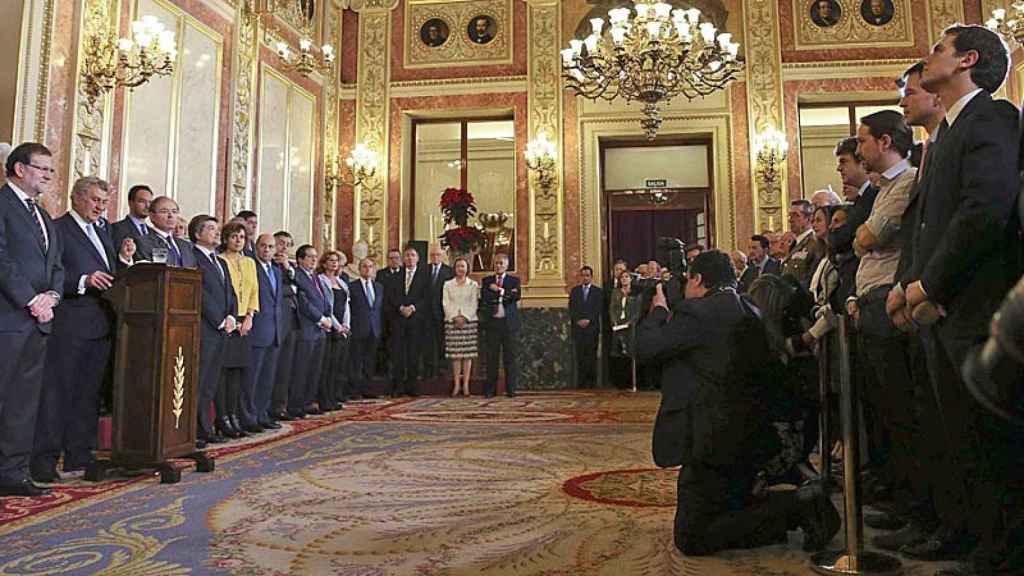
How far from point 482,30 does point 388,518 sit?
8.34m

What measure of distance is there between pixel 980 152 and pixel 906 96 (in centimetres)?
67

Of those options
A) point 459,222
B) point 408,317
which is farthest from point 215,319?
point 459,222

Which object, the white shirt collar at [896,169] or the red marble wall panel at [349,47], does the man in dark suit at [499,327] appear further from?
the white shirt collar at [896,169]

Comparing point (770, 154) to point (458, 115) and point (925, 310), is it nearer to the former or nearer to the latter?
point (458, 115)

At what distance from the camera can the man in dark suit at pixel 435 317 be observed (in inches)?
324

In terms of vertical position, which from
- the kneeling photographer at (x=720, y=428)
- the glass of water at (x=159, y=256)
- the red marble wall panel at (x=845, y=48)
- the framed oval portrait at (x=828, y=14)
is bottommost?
the kneeling photographer at (x=720, y=428)

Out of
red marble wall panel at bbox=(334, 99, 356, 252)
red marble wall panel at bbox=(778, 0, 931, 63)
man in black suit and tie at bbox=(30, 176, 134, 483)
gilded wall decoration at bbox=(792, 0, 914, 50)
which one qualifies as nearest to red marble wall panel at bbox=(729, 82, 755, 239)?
red marble wall panel at bbox=(778, 0, 931, 63)

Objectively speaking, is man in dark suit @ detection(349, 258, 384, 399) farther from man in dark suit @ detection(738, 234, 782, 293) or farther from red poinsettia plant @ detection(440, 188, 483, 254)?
man in dark suit @ detection(738, 234, 782, 293)

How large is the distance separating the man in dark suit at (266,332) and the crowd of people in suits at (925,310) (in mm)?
3409

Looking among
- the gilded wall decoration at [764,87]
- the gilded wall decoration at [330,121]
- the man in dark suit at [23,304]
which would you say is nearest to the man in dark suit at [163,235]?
the man in dark suit at [23,304]

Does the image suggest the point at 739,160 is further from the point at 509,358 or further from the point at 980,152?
the point at 980,152

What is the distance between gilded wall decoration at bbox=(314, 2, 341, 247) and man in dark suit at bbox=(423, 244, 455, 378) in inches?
73.3

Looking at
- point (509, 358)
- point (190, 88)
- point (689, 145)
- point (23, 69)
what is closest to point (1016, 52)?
point (689, 145)

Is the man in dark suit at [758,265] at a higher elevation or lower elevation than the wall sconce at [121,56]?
lower
